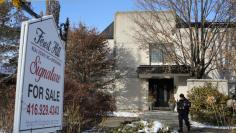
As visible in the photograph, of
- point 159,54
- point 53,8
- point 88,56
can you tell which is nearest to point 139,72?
point 159,54

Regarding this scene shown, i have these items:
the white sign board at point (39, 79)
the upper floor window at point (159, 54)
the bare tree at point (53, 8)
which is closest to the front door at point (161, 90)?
the upper floor window at point (159, 54)

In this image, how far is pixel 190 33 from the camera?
25906mm

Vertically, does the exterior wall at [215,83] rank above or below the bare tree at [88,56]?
below

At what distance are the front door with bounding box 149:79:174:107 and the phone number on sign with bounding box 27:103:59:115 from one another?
25410mm

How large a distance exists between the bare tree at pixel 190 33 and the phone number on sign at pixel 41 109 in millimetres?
21464

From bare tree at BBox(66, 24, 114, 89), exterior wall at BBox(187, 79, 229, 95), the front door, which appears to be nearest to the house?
the front door

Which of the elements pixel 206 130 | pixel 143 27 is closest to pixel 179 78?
pixel 143 27

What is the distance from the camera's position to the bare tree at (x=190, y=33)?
84.8 ft

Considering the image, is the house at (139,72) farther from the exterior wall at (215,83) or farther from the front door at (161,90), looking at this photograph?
the exterior wall at (215,83)

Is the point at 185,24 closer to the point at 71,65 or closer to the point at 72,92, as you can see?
the point at 71,65

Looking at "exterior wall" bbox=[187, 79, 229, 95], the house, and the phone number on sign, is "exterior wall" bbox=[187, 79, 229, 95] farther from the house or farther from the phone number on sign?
the phone number on sign

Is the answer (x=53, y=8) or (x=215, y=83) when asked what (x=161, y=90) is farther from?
(x=53, y=8)

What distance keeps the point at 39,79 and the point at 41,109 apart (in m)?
0.33

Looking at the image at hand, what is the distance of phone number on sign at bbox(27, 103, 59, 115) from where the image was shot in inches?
145
